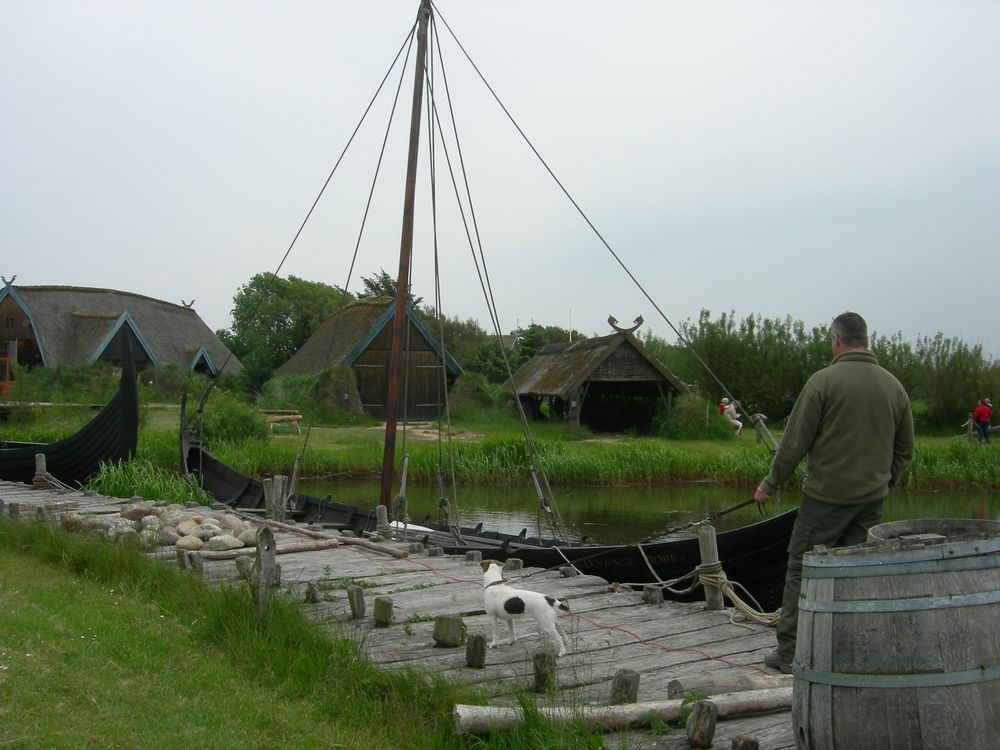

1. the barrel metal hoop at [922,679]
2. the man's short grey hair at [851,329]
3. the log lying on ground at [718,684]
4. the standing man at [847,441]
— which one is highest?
the man's short grey hair at [851,329]

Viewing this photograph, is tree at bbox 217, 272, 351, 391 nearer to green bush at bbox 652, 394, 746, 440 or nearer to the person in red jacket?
green bush at bbox 652, 394, 746, 440

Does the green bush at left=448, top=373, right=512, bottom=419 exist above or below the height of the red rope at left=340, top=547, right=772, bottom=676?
above

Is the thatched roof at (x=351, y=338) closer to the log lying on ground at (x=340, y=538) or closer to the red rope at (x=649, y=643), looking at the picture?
the log lying on ground at (x=340, y=538)

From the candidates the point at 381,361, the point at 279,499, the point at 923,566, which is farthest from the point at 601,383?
the point at 923,566

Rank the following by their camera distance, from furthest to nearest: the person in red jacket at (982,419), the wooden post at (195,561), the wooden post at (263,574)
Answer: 1. the person in red jacket at (982,419)
2. the wooden post at (195,561)
3. the wooden post at (263,574)

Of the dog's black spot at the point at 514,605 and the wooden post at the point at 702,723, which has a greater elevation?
the dog's black spot at the point at 514,605

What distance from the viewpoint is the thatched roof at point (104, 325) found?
37375 mm

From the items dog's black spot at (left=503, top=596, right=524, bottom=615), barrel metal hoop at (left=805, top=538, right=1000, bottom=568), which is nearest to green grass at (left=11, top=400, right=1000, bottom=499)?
dog's black spot at (left=503, top=596, right=524, bottom=615)

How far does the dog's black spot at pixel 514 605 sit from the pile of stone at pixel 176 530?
3983mm

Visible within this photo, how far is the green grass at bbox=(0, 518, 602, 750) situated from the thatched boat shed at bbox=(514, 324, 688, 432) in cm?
2391

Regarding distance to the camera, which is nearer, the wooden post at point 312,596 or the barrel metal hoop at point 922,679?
the barrel metal hoop at point 922,679

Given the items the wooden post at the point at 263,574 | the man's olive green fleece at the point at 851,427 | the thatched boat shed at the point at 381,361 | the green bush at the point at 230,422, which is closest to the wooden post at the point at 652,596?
the man's olive green fleece at the point at 851,427

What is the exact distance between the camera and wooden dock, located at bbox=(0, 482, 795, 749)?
4.29m

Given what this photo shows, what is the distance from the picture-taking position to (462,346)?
49531 millimetres
